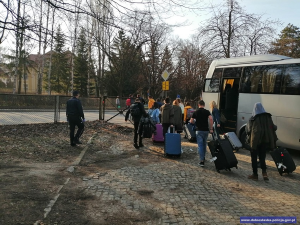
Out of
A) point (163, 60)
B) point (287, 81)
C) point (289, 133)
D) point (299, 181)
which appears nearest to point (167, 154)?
point (299, 181)

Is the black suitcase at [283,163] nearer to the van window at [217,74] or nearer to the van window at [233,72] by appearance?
the van window at [233,72]

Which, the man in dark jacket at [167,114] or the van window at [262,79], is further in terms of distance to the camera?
the van window at [262,79]

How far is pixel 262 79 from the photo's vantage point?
958 centimetres

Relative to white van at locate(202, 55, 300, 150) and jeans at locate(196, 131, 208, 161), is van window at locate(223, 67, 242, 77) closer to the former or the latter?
white van at locate(202, 55, 300, 150)

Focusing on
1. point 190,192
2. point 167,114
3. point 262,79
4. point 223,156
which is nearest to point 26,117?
point 167,114

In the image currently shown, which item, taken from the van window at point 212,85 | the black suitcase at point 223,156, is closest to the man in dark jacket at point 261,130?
the black suitcase at point 223,156

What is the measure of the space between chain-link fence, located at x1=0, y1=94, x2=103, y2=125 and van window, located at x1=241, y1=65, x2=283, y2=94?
9000mm

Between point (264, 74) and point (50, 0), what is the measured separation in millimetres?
7536

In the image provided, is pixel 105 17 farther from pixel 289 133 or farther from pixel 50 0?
pixel 289 133

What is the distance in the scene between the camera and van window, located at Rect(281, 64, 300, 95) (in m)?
8.43

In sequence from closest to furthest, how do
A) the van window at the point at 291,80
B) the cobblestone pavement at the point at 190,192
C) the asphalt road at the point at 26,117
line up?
the cobblestone pavement at the point at 190,192 → the van window at the point at 291,80 → the asphalt road at the point at 26,117

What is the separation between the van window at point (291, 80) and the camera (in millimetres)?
8430

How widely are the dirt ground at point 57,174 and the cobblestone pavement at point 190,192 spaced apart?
0.13 meters

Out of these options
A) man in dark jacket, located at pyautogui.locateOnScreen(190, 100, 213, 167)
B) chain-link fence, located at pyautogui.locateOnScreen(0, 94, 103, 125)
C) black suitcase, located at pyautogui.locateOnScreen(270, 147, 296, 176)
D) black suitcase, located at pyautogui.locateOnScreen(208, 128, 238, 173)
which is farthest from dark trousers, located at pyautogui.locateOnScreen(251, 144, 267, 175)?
chain-link fence, located at pyautogui.locateOnScreen(0, 94, 103, 125)
